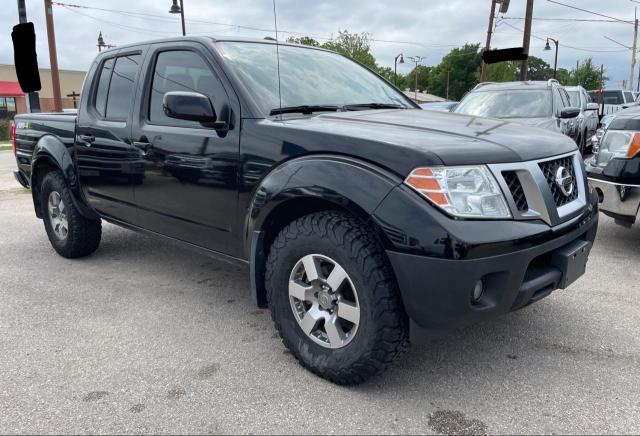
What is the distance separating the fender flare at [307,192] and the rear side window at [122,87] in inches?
62.6

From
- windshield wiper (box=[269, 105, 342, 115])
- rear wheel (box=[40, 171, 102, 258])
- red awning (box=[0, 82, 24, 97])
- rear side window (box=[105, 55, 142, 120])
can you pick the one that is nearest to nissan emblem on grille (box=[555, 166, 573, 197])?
windshield wiper (box=[269, 105, 342, 115])

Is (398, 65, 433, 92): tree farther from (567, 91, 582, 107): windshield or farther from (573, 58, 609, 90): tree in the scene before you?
(567, 91, 582, 107): windshield

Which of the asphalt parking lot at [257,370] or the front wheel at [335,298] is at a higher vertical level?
the front wheel at [335,298]

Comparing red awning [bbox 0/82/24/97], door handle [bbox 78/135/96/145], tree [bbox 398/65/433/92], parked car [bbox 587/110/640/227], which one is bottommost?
parked car [bbox 587/110/640/227]

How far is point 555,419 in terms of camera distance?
2.23 m

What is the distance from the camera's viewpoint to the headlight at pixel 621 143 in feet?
14.0

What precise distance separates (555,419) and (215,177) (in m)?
2.09

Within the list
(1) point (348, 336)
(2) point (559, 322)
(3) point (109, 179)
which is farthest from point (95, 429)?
(2) point (559, 322)

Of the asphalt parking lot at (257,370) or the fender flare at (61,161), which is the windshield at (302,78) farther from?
the fender flare at (61,161)

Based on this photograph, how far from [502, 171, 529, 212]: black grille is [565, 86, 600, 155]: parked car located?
26.0ft

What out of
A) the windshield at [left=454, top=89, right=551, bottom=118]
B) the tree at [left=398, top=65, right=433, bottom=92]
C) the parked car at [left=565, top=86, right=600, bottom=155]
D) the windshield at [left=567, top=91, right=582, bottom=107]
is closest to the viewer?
the windshield at [left=454, top=89, right=551, bottom=118]

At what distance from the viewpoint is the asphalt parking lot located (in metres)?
2.24

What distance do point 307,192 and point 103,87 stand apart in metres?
2.53

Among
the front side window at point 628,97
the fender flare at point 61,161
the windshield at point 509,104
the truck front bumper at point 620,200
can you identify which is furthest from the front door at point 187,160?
the front side window at point 628,97
